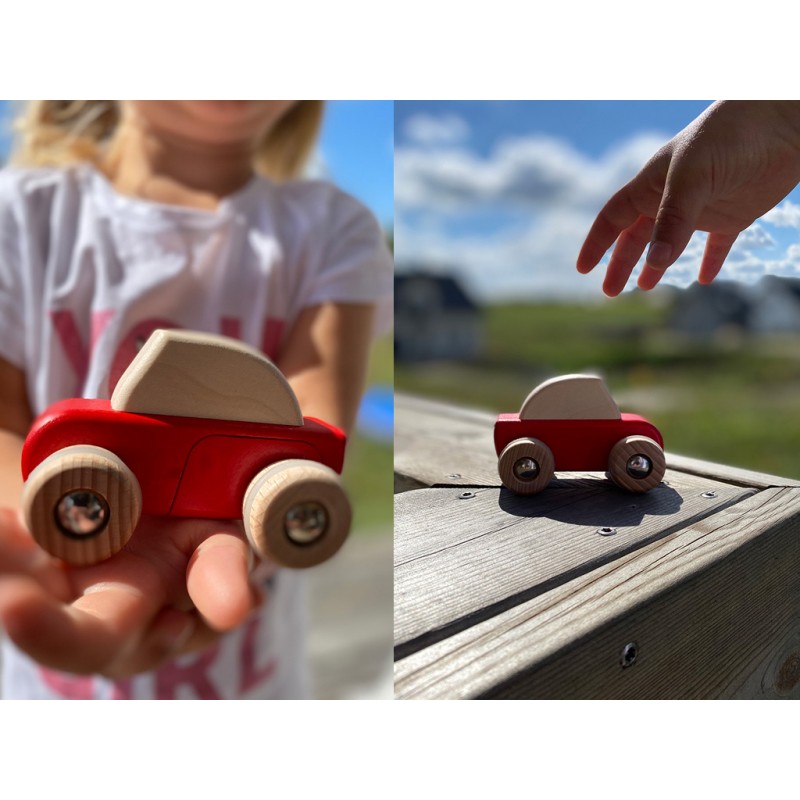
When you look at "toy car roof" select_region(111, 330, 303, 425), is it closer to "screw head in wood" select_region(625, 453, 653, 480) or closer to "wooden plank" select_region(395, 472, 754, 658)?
"wooden plank" select_region(395, 472, 754, 658)

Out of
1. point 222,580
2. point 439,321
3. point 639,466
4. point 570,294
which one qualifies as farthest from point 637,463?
point 439,321

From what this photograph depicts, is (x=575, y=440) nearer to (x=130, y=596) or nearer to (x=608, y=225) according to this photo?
(x=608, y=225)

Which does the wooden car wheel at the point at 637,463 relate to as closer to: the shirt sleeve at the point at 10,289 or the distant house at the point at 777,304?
the distant house at the point at 777,304

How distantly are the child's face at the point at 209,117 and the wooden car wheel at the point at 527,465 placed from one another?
393 millimetres

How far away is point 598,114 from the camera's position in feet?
2.17

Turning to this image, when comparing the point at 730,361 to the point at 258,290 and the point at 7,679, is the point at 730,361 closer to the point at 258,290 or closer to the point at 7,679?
the point at 258,290

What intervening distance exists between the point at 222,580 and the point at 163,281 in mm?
384

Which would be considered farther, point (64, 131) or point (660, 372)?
point (660, 372)

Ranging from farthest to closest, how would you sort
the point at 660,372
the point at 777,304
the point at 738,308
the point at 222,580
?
the point at 660,372 < the point at 738,308 < the point at 777,304 < the point at 222,580

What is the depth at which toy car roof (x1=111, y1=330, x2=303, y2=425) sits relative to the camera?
337 mm

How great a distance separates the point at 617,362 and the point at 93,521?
1.95ft

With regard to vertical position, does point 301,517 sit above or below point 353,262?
below

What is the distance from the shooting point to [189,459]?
0.35 meters

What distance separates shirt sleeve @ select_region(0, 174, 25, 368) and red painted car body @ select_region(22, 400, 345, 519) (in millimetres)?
Answer: 298
